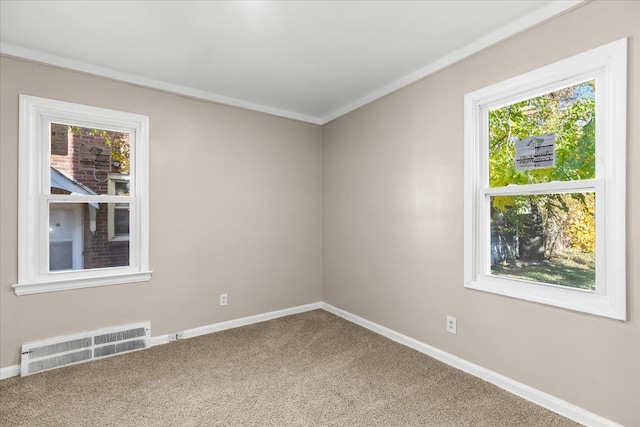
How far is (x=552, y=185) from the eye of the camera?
82.0 inches

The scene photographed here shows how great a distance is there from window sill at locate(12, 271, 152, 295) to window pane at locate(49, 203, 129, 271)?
0.15 metres

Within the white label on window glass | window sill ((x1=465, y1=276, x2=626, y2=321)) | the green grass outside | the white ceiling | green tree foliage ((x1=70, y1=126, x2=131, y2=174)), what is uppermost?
the white ceiling

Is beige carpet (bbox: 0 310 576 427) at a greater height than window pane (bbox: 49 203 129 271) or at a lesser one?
lesser

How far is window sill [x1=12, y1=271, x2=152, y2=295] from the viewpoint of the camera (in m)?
2.54

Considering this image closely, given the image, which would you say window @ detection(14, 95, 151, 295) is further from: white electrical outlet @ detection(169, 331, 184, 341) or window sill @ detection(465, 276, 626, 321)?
window sill @ detection(465, 276, 626, 321)

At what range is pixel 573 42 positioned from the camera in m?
1.94

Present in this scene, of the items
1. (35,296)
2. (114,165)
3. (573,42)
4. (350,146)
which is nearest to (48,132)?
(114,165)

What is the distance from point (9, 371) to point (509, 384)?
3.65m

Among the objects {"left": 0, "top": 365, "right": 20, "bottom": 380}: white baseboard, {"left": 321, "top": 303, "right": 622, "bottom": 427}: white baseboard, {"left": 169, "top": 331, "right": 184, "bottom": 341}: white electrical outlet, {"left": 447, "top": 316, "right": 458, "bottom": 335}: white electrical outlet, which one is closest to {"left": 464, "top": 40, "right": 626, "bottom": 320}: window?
{"left": 447, "top": 316, "right": 458, "bottom": 335}: white electrical outlet

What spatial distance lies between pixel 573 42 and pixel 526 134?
578 mm

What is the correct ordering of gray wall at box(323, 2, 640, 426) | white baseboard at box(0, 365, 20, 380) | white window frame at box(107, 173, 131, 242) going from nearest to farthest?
gray wall at box(323, 2, 640, 426)
white baseboard at box(0, 365, 20, 380)
white window frame at box(107, 173, 131, 242)

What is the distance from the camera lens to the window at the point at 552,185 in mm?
1809

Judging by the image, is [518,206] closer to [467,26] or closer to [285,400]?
[467,26]

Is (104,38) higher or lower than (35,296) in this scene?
higher
